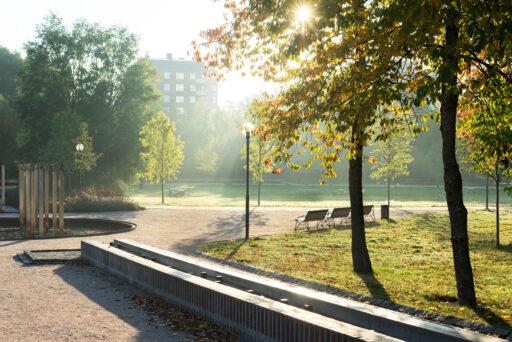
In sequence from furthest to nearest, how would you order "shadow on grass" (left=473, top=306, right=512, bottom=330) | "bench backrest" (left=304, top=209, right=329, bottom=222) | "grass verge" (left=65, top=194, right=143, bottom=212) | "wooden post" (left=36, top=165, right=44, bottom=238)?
"grass verge" (left=65, top=194, right=143, bottom=212), "bench backrest" (left=304, top=209, right=329, bottom=222), "wooden post" (left=36, top=165, right=44, bottom=238), "shadow on grass" (left=473, top=306, right=512, bottom=330)

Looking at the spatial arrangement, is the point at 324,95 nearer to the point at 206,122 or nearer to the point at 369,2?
the point at 369,2

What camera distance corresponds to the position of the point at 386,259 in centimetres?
1452

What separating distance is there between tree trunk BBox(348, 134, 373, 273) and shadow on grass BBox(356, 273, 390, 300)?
1.29 feet

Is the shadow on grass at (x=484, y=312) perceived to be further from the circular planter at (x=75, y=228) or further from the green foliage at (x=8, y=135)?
the green foliage at (x=8, y=135)

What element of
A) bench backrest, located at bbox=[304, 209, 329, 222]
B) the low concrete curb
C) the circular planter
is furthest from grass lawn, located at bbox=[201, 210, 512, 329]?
the circular planter

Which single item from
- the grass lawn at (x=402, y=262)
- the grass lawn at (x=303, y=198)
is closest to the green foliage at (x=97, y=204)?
the grass lawn at (x=303, y=198)

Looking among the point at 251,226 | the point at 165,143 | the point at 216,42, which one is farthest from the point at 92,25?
the point at 216,42

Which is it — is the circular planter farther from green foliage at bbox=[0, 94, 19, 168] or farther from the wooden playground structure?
green foliage at bbox=[0, 94, 19, 168]

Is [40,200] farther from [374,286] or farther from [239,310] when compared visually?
[239,310]

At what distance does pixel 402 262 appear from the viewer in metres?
14.1

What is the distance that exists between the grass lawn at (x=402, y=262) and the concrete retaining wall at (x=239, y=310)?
3.24 m

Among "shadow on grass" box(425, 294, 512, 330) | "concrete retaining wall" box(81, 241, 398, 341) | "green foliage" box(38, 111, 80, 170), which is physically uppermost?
"green foliage" box(38, 111, 80, 170)

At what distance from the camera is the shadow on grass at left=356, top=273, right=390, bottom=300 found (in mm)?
10125

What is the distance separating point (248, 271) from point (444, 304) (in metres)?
4.81
